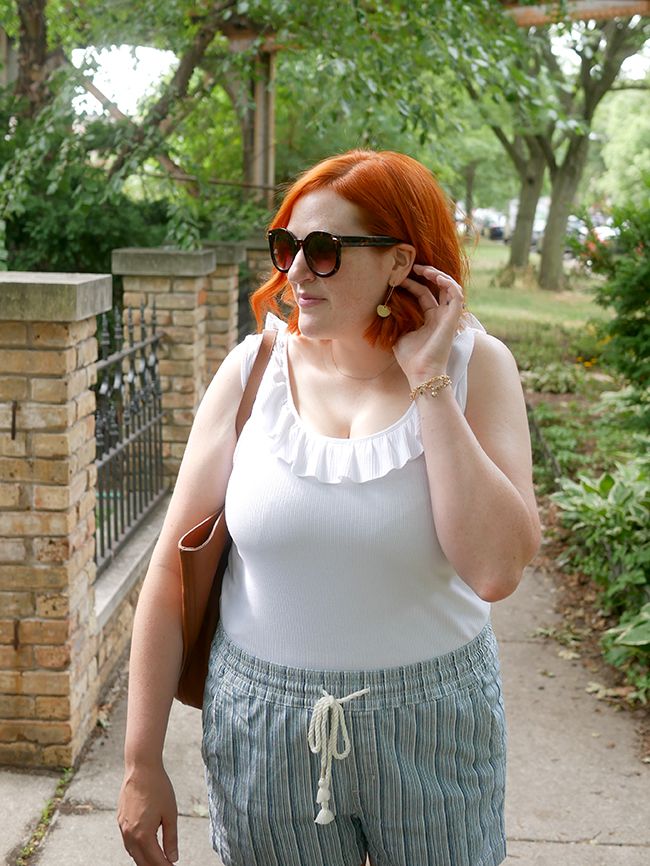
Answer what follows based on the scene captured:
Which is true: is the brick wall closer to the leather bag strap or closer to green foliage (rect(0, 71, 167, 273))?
the leather bag strap

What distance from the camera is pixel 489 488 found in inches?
57.5

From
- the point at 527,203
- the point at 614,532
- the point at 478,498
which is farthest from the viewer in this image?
the point at 527,203

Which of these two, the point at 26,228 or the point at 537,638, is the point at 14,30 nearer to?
the point at 26,228

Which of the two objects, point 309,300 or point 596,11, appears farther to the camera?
point 596,11

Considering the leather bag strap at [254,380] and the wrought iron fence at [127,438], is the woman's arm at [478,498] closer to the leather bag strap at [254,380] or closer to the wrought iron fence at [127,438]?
the leather bag strap at [254,380]

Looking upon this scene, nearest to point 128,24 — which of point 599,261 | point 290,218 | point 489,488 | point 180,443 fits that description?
point 180,443

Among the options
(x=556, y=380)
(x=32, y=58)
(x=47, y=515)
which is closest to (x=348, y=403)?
(x=47, y=515)

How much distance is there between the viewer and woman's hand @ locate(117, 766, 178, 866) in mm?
1643

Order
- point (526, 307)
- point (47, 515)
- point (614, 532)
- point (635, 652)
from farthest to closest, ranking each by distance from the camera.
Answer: point (526, 307) < point (614, 532) < point (635, 652) < point (47, 515)

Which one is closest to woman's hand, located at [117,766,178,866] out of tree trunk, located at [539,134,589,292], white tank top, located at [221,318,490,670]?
white tank top, located at [221,318,490,670]

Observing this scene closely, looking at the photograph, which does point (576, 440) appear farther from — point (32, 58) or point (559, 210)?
point (559, 210)

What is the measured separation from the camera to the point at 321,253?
4.99 ft

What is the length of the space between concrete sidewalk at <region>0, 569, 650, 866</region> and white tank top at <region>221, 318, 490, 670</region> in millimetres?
1650

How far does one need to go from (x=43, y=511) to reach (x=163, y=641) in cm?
161
